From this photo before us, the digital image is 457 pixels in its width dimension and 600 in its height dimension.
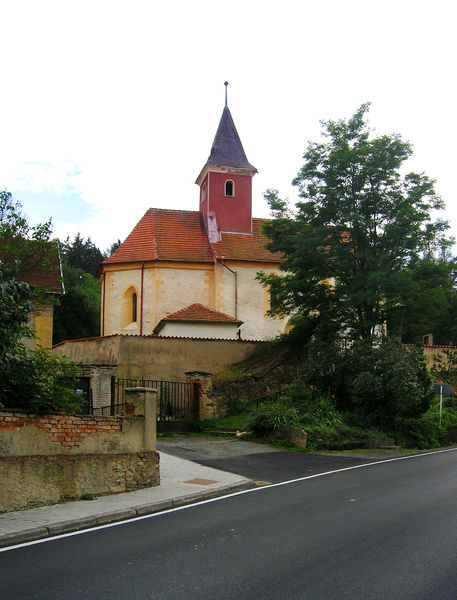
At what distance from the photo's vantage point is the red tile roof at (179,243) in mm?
39281

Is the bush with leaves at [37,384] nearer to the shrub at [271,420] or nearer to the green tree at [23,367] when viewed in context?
the green tree at [23,367]

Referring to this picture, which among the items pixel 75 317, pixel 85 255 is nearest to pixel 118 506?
pixel 75 317

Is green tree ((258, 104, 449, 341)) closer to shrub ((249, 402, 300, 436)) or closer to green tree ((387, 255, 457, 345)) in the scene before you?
green tree ((387, 255, 457, 345))

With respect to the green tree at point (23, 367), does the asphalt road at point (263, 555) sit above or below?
below

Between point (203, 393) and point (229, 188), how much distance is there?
A: 22.5m

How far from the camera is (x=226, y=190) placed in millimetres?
43062

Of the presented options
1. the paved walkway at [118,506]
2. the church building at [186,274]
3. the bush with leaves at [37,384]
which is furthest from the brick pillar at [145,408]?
the church building at [186,274]

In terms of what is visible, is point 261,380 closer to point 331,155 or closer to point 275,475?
point 331,155

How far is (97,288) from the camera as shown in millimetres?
72375

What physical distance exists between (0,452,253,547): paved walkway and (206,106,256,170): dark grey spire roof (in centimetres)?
3223

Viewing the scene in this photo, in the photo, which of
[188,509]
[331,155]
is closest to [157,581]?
[188,509]

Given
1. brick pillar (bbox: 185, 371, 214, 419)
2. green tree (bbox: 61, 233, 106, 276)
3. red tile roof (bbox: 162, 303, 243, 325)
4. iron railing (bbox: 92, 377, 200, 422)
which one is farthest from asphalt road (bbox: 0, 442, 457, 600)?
green tree (bbox: 61, 233, 106, 276)

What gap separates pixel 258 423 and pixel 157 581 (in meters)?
14.1

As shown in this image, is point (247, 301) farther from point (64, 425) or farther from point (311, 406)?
→ point (64, 425)
